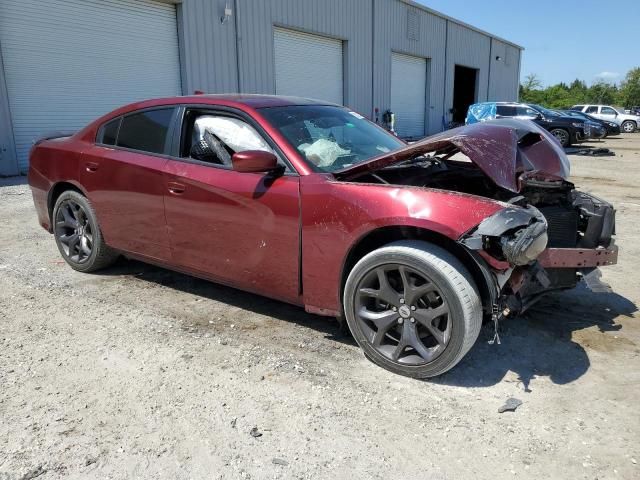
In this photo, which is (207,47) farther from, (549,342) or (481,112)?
(549,342)

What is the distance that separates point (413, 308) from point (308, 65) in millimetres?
16544

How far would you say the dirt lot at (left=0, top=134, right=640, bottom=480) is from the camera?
2.31 metres

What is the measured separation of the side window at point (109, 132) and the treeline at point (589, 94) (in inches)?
2342

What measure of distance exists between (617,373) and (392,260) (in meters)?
1.45

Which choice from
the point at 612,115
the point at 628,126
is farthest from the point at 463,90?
the point at 628,126

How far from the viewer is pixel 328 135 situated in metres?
3.75

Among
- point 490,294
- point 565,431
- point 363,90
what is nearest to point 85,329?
point 490,294

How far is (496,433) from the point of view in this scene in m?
2.50

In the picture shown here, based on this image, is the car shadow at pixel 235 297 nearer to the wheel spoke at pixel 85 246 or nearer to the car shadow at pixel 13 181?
the wheel spoke at pixel 85 246

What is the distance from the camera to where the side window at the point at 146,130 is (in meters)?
4.02

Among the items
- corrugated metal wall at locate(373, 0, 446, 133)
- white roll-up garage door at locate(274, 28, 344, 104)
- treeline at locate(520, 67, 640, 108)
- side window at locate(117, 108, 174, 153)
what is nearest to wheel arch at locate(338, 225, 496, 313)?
side window at locate(117, 108, 174, 153)

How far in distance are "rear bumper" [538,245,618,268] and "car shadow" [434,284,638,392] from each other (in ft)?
1.86

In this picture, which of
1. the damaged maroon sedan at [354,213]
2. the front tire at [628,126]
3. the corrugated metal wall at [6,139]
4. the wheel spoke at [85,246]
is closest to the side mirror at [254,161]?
the damaged maroon sedan at [354,213]

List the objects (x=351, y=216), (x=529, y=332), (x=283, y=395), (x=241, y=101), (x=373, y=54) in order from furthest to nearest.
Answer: (x=373, y=54)
(x=241, y=101)
(x=529, y=332)
(x=351, y=216)
(x=283, y=395)
